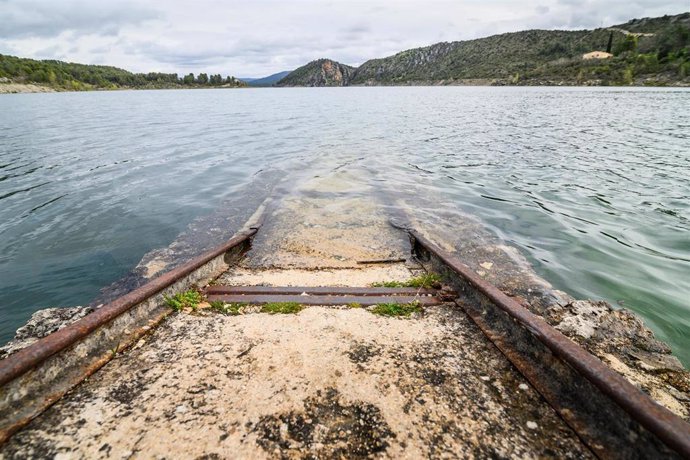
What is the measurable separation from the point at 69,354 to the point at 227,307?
1.49 m

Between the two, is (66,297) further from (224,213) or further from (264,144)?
(264,144)

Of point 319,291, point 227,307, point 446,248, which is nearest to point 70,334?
point 227,307

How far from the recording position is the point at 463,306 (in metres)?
4.02

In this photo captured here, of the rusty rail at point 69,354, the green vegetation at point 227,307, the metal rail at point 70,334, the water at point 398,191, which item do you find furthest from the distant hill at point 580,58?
the rusty rail at point 69,354

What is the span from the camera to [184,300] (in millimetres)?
4137

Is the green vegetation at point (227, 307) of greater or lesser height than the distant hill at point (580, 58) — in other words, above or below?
below

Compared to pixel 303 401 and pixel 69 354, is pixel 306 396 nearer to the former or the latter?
pixel 303 401

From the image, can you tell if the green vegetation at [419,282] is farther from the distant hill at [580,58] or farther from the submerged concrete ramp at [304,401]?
the distant hill at [580,58]

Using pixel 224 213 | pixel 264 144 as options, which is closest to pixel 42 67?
pixel 264 144

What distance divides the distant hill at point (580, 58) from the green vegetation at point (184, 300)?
118 m

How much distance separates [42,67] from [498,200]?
202887mm

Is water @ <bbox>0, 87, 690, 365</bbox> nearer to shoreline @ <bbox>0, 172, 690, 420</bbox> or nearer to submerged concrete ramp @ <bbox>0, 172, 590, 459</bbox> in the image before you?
shoreline @ <bbox>0, 172, 690, 420</bbox>

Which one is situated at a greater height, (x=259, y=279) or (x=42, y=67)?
(x=42, y=67)

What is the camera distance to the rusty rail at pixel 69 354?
244cm
